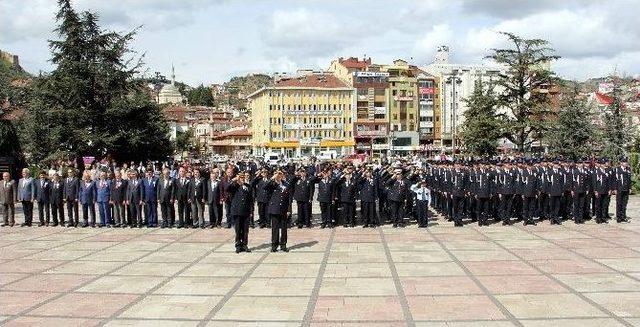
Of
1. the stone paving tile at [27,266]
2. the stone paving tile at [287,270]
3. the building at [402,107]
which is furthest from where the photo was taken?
the building at [402,107]

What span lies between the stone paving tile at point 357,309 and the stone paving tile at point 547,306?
1.60 m

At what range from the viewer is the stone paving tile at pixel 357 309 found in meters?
8.16

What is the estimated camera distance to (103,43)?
3691cm

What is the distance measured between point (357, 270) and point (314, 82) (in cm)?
8433

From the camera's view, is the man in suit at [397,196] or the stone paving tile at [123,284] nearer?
the stone paving tile at [123,284]

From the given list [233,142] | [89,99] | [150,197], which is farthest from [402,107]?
[150,197]

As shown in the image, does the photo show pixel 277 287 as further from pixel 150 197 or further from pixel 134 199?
pixel 134 199

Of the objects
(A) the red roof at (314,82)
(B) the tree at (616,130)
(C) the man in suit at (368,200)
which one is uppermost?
(A) the red roof at (314,82)

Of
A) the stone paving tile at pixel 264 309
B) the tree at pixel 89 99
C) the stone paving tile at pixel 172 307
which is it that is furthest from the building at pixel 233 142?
the stone paving tile at pixel 264 309

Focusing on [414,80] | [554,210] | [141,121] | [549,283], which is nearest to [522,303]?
Answer: [549,283]

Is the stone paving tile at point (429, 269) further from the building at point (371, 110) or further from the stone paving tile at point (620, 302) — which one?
the building at point (371, 110)

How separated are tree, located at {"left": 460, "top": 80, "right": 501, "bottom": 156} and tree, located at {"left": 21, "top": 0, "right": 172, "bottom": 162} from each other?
71.5ft

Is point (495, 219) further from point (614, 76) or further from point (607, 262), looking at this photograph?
point (614, 76)

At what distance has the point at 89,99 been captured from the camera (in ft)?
120
